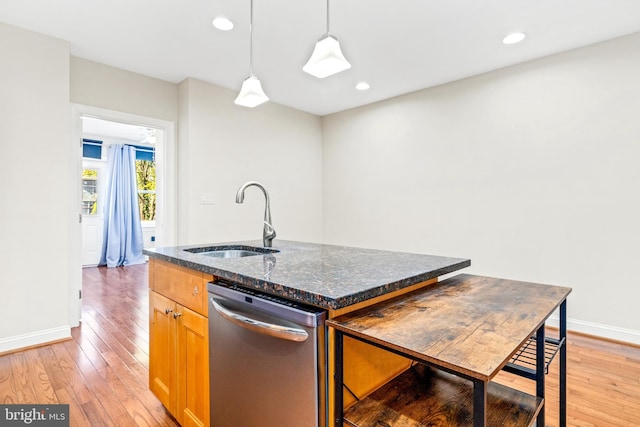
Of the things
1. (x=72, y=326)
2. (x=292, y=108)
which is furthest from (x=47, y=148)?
(x=292, y=108)

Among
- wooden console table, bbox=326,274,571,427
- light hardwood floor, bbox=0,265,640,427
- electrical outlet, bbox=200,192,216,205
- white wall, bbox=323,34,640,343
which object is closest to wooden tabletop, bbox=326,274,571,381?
wooden console table, bbox=326,274,571,427

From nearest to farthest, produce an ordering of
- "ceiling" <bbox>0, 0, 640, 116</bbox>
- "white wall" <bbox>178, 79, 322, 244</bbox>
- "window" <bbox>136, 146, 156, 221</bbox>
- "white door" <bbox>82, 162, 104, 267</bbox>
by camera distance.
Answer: "ceiling" <bbox>0, 0, 640, 116</bbox> < "white wall" <bbox>178, 79, 322, 244</bbox> < "white door" <bbox>82, 162, 104, 267</bbox> < "window" <bbox>136, 146, 156, 221</bbox>

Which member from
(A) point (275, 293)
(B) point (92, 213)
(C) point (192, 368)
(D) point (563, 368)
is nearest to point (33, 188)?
(C) point (192, 368)

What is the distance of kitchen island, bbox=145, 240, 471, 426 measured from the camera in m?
1.04

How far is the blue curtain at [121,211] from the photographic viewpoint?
5.98 m

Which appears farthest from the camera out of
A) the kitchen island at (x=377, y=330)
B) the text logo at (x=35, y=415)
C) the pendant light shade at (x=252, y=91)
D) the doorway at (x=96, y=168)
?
the doorway at (x=96, y=168)

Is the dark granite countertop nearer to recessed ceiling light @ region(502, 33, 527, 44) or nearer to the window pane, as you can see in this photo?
recessed ceiling light @ region(502, 33, 527, 44)

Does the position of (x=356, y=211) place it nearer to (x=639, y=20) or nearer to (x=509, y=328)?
(x=639, y=20)

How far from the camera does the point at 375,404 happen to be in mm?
1044

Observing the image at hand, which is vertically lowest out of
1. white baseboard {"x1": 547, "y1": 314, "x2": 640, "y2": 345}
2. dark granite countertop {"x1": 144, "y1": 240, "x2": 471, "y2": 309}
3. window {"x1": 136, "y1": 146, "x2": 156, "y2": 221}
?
white baseboard {"x1": 547, "y1": 314, "x2": 640, "y2": 345}

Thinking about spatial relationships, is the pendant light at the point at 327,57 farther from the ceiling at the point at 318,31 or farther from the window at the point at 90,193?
the window at the point at 90,193

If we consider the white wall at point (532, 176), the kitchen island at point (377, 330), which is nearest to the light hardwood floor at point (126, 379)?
the kitchen island at point (377, 330)

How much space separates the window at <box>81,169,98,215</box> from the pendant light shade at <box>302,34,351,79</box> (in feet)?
19.9

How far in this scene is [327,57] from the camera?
1.54m
